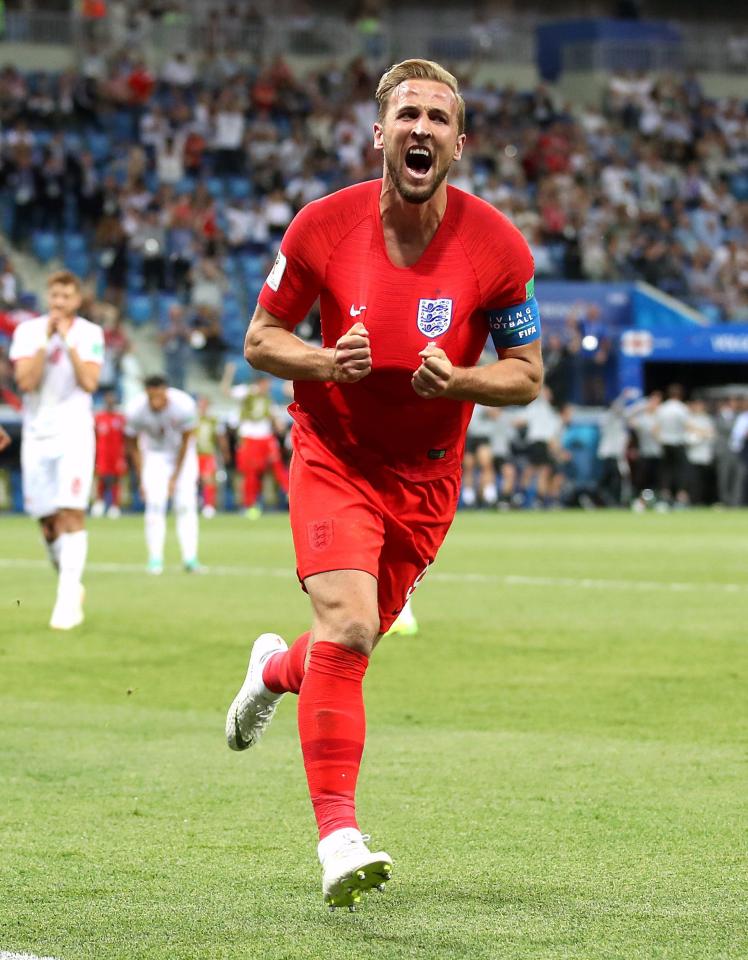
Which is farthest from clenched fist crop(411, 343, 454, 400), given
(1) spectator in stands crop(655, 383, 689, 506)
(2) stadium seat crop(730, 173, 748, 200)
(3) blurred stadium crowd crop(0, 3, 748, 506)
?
(2) stadium seat crop(730, 173, 748, 200)

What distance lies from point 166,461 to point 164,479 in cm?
23

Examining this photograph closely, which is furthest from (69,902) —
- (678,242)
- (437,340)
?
(678,242)

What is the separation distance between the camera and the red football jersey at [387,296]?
5.36 meters

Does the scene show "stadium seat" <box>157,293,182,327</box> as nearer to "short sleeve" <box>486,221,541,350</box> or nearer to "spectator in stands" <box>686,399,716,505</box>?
"spectator in stands" <box>686,399,716,505</box>

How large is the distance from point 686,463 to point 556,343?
3.93 m

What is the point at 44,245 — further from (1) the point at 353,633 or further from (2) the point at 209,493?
(1) the point at 353,633

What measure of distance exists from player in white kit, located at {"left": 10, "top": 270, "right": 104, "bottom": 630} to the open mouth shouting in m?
7.09

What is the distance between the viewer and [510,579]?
56.1 feet

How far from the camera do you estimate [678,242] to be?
39.0 m

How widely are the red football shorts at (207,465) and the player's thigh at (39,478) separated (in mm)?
16808

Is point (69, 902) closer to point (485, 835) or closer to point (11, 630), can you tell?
point (485, 835)

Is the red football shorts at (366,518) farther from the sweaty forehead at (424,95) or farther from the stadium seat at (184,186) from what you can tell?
the stadium seat at (184,186)

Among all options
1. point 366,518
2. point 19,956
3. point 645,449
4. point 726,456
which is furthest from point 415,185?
point 726,456

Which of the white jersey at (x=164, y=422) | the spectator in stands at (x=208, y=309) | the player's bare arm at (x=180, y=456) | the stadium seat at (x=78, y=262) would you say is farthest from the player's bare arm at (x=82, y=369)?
the stadium seat at (x=78, y=262)
